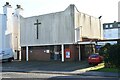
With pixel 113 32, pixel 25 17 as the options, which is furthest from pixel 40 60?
pixel 113 32

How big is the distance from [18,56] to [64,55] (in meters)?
11.9

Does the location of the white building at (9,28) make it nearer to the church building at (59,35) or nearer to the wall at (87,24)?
the church building at (59,35)

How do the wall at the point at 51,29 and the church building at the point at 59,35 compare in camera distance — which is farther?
the wall at the point at 51,29

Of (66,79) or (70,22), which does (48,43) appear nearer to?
(70,22)

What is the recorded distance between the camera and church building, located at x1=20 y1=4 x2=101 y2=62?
39.1m

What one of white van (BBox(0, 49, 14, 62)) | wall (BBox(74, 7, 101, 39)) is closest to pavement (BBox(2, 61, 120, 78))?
white van (BBox(0, 49, 14, 62))

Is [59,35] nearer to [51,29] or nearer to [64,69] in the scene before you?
[51,29]

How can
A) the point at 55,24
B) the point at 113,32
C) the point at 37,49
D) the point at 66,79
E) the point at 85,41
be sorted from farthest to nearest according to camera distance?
the point at 113,32
the point at 37,49
the point at 55,24
the point at 85,41
the point at 66,79

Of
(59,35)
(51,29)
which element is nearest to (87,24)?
(59,35)

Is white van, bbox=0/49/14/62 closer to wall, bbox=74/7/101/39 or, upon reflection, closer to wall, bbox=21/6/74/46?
wall, bbox=21/6/74/46

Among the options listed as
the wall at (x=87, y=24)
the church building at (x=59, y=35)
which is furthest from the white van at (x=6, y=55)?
the wall at (x=87, y=24)

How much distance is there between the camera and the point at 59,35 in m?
40.5

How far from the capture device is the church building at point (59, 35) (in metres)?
39.1

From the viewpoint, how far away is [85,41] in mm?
38375
